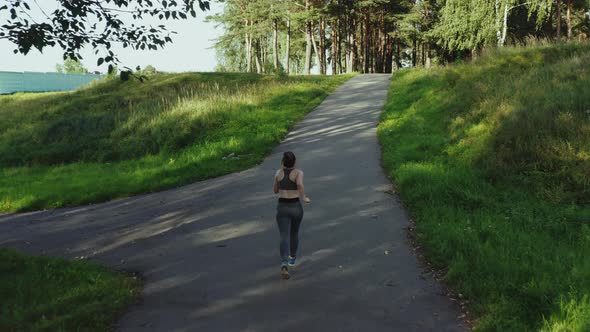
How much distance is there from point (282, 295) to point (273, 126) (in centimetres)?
1053

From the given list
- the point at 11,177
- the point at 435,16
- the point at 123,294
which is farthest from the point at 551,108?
the point at 435,16

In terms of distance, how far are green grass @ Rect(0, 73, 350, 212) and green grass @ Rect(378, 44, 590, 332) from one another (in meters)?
4.65

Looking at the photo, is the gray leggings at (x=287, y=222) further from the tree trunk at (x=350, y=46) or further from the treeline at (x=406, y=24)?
the tree trunk at (x=350, y=46)

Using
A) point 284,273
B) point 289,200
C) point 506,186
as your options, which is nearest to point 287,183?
point 289,200

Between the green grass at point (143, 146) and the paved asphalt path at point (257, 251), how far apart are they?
Result: 95cm

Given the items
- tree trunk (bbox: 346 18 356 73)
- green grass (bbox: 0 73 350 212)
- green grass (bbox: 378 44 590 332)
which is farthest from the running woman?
tree trunk (bbox: 346 18 356 73)

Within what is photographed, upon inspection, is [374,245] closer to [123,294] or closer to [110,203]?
[123,294]

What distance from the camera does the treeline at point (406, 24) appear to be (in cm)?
2705

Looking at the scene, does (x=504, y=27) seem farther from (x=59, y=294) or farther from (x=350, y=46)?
(x=59, y=294)

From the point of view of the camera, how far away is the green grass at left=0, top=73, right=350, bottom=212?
11172mm

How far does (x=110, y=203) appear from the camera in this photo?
1002 cm

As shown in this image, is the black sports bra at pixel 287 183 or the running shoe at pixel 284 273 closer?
the running shoe at pixel 284 273

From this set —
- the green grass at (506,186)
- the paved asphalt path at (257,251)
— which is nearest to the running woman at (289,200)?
the paved asphalt path at (257,251)

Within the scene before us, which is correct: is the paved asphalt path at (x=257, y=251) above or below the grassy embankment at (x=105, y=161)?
below
